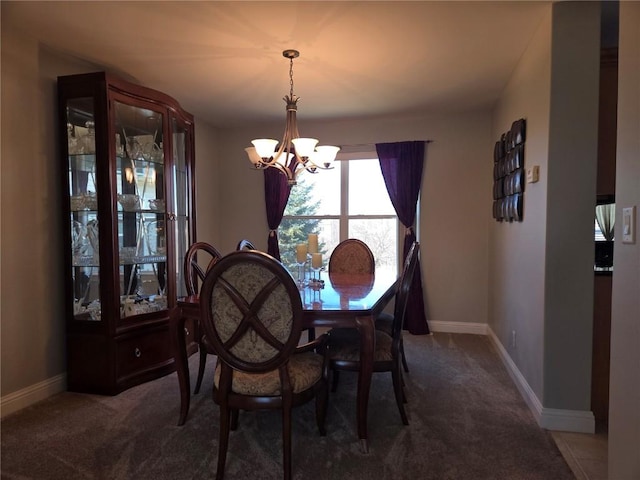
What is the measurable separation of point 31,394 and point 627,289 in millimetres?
3269

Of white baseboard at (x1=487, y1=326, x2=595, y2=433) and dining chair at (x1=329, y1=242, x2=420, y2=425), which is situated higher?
dining chair at (x1=329, y1=242, x2=420, y2=425)

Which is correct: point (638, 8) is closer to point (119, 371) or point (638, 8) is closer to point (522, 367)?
point (522, 367)

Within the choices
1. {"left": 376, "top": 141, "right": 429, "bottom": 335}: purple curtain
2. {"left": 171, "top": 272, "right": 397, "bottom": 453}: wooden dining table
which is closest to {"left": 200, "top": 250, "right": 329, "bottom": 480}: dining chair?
{"left": 171, "top": 272, "right": 397, "bottom": 453}: wooden dining table

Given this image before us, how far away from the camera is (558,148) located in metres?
2.18

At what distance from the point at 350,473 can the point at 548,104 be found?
222 centimetres

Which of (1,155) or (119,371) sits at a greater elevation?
(1,155)

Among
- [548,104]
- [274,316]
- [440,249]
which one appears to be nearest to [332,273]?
[440,249]

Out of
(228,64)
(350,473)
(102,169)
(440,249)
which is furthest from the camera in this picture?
(440,249)

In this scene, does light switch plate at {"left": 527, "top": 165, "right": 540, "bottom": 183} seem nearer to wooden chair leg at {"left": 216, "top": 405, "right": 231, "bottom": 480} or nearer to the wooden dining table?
the wooden dining table

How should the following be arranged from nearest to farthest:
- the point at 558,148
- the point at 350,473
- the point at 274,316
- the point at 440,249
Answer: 1. the point at 274,316
2. the point at 350,473
3. the point at 558,148
4. the point at 440,249

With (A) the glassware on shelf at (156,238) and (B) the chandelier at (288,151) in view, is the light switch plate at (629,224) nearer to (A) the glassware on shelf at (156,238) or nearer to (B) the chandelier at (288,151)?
(B) the chandelier at (288,151)

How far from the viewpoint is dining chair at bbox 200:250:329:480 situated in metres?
1.67

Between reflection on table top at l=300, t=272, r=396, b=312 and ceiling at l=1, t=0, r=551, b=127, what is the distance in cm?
162

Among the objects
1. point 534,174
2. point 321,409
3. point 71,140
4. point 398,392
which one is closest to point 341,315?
point 321,409
